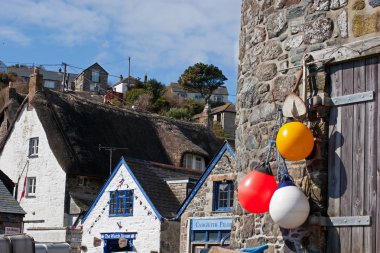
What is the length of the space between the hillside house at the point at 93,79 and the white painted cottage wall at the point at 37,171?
36155mm

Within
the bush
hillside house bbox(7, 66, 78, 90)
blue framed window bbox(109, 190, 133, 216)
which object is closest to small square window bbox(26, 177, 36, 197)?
blue framed window bbox(109, 190, 133, 216)

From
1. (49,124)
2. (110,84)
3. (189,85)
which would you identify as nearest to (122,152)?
(49,124)

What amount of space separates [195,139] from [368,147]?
116 ft

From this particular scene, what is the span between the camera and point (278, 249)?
6930 mm

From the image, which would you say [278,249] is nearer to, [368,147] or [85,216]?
[368,147]

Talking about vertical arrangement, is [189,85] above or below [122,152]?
above

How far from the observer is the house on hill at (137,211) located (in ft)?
83.1

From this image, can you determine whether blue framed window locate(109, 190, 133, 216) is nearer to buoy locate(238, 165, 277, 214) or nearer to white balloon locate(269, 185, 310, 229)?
buoy locate(238, 165, 277, 214)

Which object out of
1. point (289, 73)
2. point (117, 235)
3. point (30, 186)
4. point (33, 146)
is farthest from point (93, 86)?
point (289, 73)

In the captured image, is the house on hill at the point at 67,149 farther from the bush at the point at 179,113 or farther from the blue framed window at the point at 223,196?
the bush at the point at 179,113

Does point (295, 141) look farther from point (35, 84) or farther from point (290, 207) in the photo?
point (35, 84)

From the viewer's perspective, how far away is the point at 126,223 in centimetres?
2652

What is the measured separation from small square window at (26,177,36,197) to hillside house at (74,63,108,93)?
3801cm

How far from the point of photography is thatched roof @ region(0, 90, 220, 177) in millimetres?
33406
